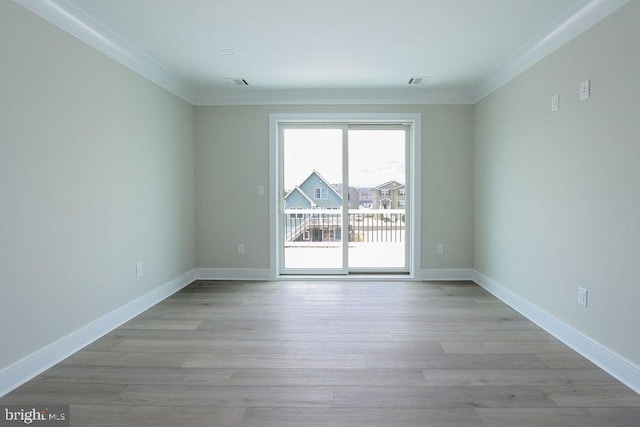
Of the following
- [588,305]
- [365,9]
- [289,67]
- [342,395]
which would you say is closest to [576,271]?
[588,305]

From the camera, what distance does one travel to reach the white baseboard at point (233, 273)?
466cm

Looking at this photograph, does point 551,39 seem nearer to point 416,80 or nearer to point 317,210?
point 416,80

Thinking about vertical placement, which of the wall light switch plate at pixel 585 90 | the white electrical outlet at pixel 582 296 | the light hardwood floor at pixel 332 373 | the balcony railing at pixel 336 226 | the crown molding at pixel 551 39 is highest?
the crown molding at pixel 551 39

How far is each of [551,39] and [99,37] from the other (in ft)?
11.7

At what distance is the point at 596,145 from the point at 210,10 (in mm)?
2794

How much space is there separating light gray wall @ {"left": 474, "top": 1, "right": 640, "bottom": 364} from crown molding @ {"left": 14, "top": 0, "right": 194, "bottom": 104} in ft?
11.6

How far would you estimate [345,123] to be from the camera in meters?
4.66

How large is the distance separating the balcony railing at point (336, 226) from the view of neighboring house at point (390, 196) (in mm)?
70

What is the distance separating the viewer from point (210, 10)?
98.1 inches

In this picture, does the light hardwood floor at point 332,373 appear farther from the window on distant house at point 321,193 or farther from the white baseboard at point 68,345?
the window on distant house at point 321,193

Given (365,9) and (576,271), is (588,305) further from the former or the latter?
(365,9)

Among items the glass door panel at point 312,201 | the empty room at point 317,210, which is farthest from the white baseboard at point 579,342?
the glass door panel at point 312,201

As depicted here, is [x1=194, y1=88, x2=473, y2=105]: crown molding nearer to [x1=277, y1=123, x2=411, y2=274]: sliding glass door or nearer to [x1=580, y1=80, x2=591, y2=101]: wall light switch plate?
[x1=277, y1=123, x2=411, y2=274]: sliding glass door

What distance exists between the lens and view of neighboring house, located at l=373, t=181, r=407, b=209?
480cm
